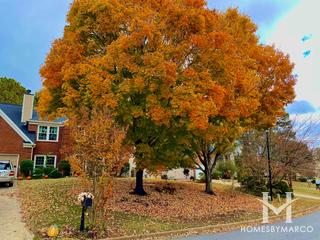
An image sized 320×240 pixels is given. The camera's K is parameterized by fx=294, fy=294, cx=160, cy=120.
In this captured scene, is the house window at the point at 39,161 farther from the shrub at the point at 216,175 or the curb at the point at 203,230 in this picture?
the shrub at the point at 216,175

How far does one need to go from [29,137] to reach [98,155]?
2185 cm

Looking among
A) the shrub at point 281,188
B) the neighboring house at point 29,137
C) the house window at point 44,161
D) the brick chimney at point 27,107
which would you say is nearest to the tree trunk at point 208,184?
the shrub at point 281,188

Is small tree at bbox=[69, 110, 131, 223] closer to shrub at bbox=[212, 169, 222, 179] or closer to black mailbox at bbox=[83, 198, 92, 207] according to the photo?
black mailbox at bbox=[83, 198, 92, 207]

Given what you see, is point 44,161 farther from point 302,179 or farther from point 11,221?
point 302,179

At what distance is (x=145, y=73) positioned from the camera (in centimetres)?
1238

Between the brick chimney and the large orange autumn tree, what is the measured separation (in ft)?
48.2

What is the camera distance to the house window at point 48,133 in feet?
95.5

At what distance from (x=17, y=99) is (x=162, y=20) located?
44622 millimetres

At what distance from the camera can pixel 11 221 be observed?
10570 millimetres

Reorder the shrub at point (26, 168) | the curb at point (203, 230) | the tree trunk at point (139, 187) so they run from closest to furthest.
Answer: the curb at point (203, 230) < the tree trunk at point (139, 187) < the shrub at point (26, 168)

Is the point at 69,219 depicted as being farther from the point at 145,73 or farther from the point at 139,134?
the point at 145,73

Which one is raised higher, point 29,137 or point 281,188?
point 29,137

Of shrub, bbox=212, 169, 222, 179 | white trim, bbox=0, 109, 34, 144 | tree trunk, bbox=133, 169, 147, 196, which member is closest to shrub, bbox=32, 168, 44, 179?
white trim, bbox=0, 109, 34, 144

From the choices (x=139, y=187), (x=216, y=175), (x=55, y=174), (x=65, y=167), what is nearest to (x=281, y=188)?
(x=139, y=187)
